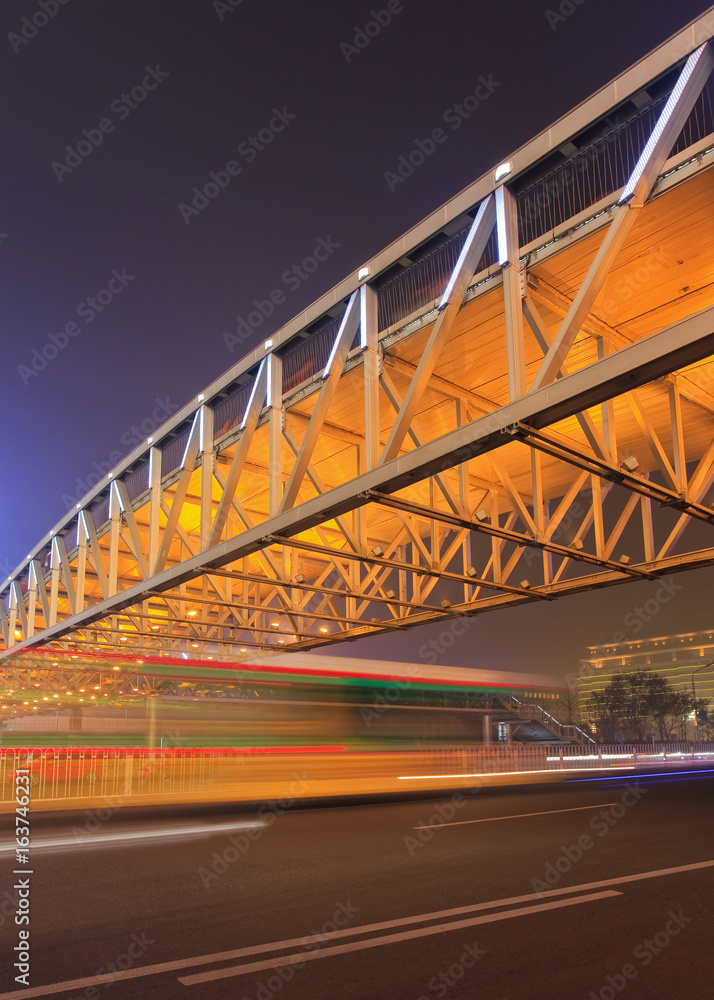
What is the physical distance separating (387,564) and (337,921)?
6373 mm

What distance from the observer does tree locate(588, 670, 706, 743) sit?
214 ft

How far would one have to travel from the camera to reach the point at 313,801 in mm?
16359

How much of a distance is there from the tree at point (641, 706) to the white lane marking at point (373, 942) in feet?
193

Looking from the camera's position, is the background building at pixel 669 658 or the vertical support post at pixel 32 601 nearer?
the vertical support post at pixel 32 601

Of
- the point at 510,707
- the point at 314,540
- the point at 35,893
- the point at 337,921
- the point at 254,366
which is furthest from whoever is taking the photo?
the point at 510,707

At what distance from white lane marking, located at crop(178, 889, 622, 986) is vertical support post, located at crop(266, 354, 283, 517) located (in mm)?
6100

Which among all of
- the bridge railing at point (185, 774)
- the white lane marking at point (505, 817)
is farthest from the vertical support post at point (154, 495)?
the white lane marking at point (505, 817)

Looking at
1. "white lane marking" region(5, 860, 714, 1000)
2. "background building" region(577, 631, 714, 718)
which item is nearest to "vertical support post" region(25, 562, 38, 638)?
"white lane marking" region(5, 860, 714, 1000)

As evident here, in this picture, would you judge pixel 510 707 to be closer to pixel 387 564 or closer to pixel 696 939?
pixel 387 564

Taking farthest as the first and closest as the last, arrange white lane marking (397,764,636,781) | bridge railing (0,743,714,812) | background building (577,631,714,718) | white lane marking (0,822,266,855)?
1. background building (577,631,714,718)
2. white lane marking (397,764,636,781)
3. bridge railing (0,743,714,812)
4. white lane marking (0,822,266,855)

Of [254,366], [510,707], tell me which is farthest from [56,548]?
[510,707]

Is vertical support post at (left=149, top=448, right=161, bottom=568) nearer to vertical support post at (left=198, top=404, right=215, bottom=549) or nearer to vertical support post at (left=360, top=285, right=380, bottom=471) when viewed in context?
vertical support post at (left=198, top=404, right=215, bottom=549)

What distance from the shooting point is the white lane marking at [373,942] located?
4727 mm

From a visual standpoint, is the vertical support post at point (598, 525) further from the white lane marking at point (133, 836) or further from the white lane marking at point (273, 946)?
the white lane marking at point (133, 836)
